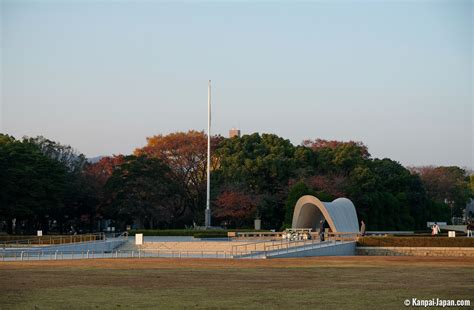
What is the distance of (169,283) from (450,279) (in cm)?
743

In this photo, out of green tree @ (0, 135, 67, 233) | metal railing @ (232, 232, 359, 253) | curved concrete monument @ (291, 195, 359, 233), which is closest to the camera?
metal railing @ (232, 232, 359, 253)

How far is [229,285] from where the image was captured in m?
21.2

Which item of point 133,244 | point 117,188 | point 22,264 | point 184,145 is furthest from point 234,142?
point 22,264

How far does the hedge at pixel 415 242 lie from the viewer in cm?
4156

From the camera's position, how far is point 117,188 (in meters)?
66.7

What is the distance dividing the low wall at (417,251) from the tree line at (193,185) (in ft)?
63.6

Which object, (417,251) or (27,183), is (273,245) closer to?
(417,251)

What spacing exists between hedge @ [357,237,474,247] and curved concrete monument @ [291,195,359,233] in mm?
8594

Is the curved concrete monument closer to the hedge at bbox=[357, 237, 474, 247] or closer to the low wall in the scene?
the hedge at bbox=[357, 237, 474, 247]

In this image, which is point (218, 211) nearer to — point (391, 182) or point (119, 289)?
point (391, 182)

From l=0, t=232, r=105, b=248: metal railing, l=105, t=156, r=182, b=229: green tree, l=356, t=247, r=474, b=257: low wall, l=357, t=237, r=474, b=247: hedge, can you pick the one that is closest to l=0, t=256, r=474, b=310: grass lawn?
l=356, t=247, r=474, b=257: low wall

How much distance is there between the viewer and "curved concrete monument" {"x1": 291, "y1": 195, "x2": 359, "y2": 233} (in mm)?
52781

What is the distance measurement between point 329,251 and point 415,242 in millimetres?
5572

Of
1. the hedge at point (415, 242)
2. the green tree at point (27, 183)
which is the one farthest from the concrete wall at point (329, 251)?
the green tree at point (27, 183)
